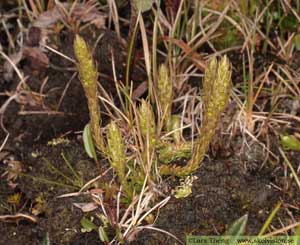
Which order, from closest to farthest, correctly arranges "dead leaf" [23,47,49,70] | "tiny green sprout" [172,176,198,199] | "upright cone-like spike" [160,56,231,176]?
1. "upright cone-like spike" [160,56,231,176]
2. "tiny green sprout" [172,176,198,199]
3. "dead leaf" [23,47,49,70]

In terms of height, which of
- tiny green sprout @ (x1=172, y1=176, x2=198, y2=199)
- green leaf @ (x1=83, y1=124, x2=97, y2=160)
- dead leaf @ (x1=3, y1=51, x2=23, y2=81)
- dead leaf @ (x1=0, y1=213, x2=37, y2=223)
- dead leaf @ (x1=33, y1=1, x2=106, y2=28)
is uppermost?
dead leaf @ (x1=33, y1=1, x2=106, y2=28)

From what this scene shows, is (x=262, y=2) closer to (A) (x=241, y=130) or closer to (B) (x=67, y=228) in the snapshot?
(A) (x=241, y=130)

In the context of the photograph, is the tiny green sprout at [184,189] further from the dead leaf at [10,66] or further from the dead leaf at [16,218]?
the dead leaf at [10,66]

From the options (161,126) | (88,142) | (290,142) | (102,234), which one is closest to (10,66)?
(88,142)

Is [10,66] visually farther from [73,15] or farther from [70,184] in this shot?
[70,184]

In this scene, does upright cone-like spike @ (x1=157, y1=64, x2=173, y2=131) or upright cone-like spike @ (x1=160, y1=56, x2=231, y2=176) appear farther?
upright cone-like spike @ (x1=157, y1=64, x2=173, y2=131)

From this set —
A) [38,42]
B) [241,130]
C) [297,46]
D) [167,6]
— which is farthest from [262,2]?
[38,42]

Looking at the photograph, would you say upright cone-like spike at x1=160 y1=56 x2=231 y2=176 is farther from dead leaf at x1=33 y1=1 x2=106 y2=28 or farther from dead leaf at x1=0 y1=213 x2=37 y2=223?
dead leaf at x1=33 y1=1 x2=106 y2=28

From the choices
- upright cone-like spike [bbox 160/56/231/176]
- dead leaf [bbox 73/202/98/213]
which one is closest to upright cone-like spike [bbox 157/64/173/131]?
upright cone-like spike [bbox 160/56/231/176]
